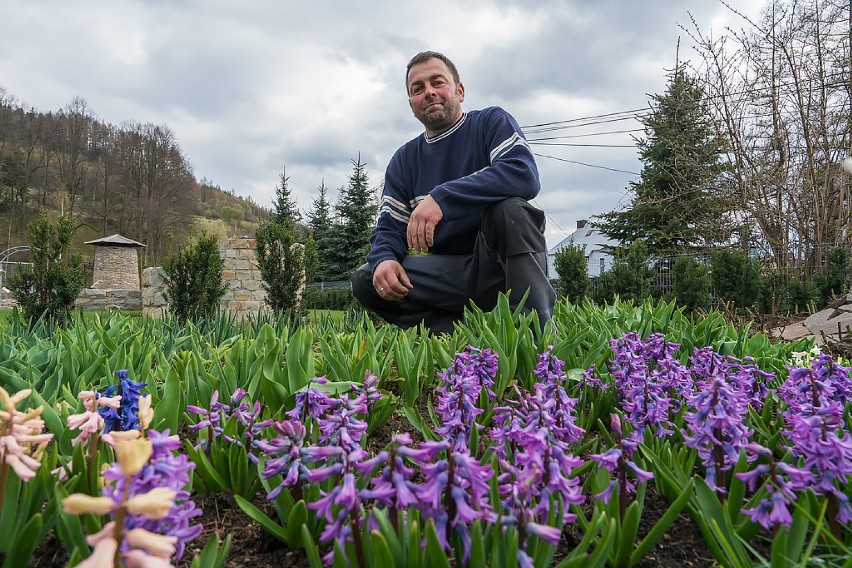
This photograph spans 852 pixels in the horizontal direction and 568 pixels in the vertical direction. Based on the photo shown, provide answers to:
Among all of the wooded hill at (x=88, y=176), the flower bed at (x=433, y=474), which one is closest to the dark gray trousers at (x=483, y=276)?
the flower bed at (x=433, y=474)

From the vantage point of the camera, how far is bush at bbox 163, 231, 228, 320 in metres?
7.12

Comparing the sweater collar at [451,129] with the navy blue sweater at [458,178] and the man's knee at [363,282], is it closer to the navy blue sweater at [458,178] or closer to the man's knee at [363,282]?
the navy blue sweater at [458,178]

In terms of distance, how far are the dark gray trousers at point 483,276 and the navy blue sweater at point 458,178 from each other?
0.10 m

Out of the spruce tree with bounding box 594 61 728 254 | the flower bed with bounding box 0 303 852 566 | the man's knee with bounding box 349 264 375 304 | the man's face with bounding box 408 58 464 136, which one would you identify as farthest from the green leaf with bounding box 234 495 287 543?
the spruce tree with bounding box 594 61 728 254

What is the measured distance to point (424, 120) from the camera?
3254mm

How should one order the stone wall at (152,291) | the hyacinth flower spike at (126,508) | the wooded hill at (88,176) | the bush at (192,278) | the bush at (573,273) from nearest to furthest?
the hyacinth flower spike at (126,508) < the bush at (192,278) < the bush at (573,273) < the stone wall at (152,291) < the wooded hill at (88,176)

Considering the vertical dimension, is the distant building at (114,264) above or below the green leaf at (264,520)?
above

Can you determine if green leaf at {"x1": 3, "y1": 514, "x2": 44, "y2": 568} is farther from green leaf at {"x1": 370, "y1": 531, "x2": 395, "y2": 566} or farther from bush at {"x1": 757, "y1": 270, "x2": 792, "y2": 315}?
bush at {"x1": 757, "y1": 270, "x2": 792, "y2": 315}

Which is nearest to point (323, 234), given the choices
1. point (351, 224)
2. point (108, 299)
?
point (351, 224)

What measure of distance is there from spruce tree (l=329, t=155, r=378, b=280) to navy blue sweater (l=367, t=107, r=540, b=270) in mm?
24405

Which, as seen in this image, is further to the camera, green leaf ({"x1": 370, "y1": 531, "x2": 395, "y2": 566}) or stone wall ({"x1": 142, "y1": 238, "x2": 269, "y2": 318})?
stone wall ({"x1": 142, "y1": 238, "x2": 269, "y2": 318})

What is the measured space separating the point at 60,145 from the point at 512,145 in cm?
5352

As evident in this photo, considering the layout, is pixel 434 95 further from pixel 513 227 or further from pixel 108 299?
pixel 108 299

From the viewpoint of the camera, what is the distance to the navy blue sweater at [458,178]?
2.64 metres
